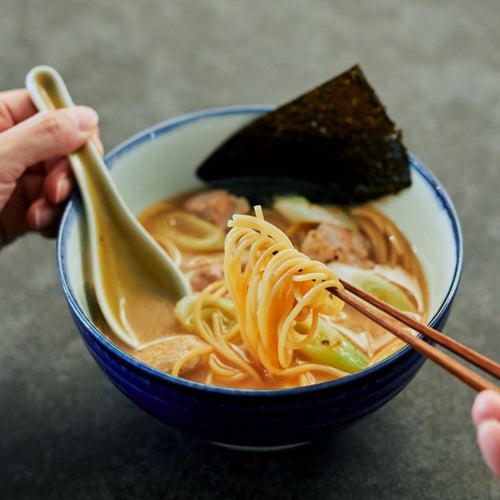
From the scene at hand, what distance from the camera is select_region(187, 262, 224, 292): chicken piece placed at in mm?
1854

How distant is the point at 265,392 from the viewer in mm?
1320

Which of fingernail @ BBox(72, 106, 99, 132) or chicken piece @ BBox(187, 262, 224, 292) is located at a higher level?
fingernail @ BBox(72, 106, 99, 132)

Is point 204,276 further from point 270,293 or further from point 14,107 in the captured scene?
point 14,107

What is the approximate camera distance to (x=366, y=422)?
5.88 feet

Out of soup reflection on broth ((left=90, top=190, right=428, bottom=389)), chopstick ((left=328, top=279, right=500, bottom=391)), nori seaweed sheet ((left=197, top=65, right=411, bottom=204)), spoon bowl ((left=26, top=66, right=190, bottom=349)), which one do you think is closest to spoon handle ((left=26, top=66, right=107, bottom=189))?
spoon bowl ((left=26, top=66, right=190, bottom=349))

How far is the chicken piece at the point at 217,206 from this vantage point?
6.68 feet

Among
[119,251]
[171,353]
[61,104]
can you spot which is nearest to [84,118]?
[61,104]

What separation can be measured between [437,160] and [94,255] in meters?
1.29

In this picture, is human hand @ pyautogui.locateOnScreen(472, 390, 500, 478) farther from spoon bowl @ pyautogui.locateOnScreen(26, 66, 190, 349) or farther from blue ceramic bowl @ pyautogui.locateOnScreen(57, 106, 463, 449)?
spoon bowl @ pyautogui.locateOnScreen(26, 66, 190, 349)

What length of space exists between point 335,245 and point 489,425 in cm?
93

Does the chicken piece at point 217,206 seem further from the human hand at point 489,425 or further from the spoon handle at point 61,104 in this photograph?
the human hand at point 489,425

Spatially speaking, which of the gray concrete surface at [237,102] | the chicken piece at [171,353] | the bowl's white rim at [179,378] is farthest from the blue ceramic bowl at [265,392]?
the gray concrete surface at [237,102]

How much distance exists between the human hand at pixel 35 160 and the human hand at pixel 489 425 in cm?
115

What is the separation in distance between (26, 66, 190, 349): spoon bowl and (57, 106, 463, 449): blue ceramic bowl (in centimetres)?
4
